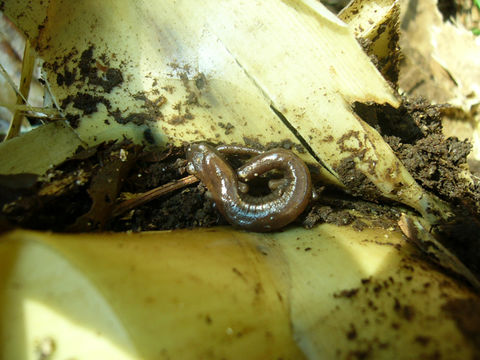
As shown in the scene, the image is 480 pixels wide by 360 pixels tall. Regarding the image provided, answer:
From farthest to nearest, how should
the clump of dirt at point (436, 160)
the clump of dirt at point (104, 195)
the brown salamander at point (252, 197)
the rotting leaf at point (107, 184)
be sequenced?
the brown salamander at point (252, 197)
the clump of dirt at point (436, 160)
the rotting leaf at point (107, 184)
the clump of dirt at point (104, 195)

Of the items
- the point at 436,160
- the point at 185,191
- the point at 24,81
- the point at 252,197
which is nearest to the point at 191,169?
the point at 185,191

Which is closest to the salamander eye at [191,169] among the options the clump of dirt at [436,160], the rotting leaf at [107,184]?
the rotting leaf at [107,184]

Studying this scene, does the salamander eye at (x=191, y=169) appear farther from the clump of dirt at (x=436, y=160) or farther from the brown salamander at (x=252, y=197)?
the clump of dirt at (x=436, y=160)

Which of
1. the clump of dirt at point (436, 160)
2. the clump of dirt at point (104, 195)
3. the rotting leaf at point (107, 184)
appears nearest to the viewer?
the clump of dirt at point (104, 195)

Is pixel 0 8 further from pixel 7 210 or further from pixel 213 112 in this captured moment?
pixel 213 112

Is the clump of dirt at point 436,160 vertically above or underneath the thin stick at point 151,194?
underneath

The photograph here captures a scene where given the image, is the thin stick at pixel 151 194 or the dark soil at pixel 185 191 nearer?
the dark soil at pixel 185 191

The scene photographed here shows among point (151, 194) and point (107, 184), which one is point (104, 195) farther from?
point (151, 194)

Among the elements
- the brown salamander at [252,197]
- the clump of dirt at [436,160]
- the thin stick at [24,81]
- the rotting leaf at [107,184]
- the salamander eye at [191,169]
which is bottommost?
the clump of dirt at [436,160]

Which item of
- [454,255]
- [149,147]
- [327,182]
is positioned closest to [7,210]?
[149,147]
